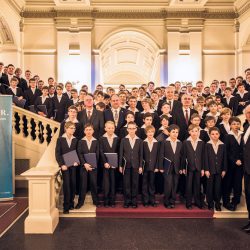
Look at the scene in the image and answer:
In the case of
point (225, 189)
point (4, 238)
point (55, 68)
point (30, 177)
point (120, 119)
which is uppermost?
point (55, 68)

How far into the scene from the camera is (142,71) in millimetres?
23250

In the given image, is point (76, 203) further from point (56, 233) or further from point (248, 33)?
point (248, 33)

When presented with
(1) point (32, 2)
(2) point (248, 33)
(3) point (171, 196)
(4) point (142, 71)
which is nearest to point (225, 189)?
(3) point (171, 196)

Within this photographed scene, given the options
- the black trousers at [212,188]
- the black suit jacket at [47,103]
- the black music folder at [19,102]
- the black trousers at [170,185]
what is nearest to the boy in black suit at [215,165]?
the black trousers at [212,188]

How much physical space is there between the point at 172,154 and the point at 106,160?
1033 mm

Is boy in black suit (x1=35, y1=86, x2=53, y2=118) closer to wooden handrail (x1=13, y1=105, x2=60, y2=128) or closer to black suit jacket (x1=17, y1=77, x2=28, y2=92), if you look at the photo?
wooden handrail (x1=13, y1=105, x2=60, y2=128)

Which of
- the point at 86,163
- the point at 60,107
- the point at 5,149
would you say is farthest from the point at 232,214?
the point at 60,107

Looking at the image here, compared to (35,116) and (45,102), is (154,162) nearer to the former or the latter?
(35,116)

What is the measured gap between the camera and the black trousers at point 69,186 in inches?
198

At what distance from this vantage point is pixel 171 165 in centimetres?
517

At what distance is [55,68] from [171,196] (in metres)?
9.24

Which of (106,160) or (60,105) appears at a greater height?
(60,105)

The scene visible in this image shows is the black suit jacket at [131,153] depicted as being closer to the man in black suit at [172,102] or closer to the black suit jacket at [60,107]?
the man in black suit at [172,102]

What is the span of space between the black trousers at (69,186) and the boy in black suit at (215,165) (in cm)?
203
